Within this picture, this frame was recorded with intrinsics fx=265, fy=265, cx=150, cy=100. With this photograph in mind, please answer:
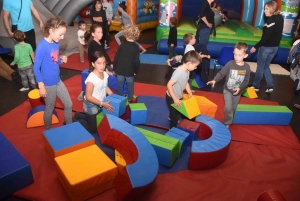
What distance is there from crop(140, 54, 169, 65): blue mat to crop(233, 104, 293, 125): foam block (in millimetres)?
3706

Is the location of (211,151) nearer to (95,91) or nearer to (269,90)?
(95,91)

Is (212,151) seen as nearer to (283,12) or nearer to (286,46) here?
(286,46)

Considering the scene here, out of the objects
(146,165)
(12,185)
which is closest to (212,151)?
(146,165)

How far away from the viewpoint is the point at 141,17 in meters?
12.1

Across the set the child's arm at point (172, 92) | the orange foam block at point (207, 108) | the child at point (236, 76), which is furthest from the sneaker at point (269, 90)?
the child's arm at point (172, 92)

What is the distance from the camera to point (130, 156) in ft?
10.2

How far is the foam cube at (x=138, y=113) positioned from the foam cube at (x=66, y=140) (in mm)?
929

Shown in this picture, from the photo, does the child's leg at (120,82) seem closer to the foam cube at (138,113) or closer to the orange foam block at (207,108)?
the foam cube at (138,113)

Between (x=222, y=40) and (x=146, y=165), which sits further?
(x=222, y=40)

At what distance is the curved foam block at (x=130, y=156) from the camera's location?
254 cm

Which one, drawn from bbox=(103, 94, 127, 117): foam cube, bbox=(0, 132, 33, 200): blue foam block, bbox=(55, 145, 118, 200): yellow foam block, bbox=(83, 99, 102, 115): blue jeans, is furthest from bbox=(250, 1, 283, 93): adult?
bbox=(0, 132, 33, 200): blue foam block

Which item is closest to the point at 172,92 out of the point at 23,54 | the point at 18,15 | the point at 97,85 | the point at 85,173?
the point at 97,85

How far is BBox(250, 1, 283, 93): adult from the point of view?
5.24 m

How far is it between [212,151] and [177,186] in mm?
608
